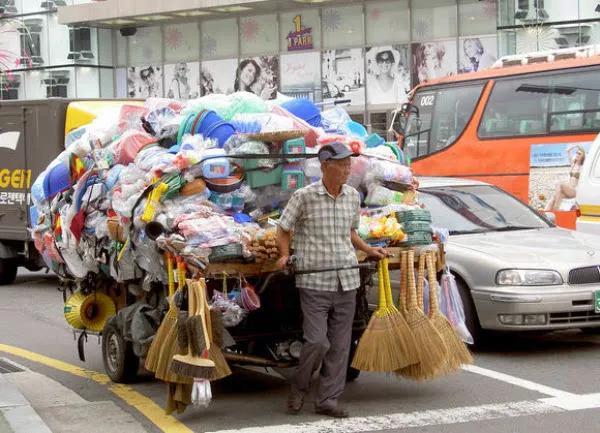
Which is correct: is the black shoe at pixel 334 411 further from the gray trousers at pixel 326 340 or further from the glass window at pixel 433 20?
the glass window at pixel 433 20

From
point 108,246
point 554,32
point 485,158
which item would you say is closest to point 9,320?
point 108,246

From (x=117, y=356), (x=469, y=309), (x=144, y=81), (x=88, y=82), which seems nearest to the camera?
(x=117, y=356)

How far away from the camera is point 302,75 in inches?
1508

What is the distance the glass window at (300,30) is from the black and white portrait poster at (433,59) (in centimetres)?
398

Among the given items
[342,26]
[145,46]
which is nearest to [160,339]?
[342,26]

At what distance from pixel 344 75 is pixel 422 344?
30593 millimetres

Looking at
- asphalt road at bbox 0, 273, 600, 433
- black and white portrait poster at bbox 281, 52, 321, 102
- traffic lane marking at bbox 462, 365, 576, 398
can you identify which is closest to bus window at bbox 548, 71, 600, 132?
asphalt road at bbox 0, 273, 600, 433

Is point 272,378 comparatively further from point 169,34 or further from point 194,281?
point 169,34

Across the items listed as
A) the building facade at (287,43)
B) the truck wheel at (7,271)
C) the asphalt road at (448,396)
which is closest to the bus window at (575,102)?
the asphalt road at (448,396)

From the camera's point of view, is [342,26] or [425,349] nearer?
[425,349]

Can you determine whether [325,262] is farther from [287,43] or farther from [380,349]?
[287,43]

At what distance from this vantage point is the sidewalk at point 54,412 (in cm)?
715

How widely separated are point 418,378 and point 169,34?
35712 millimetres

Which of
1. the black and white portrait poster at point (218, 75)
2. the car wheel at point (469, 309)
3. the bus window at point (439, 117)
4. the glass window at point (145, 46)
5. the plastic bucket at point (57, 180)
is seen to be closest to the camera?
the plastic bucket at point (57, 180)
